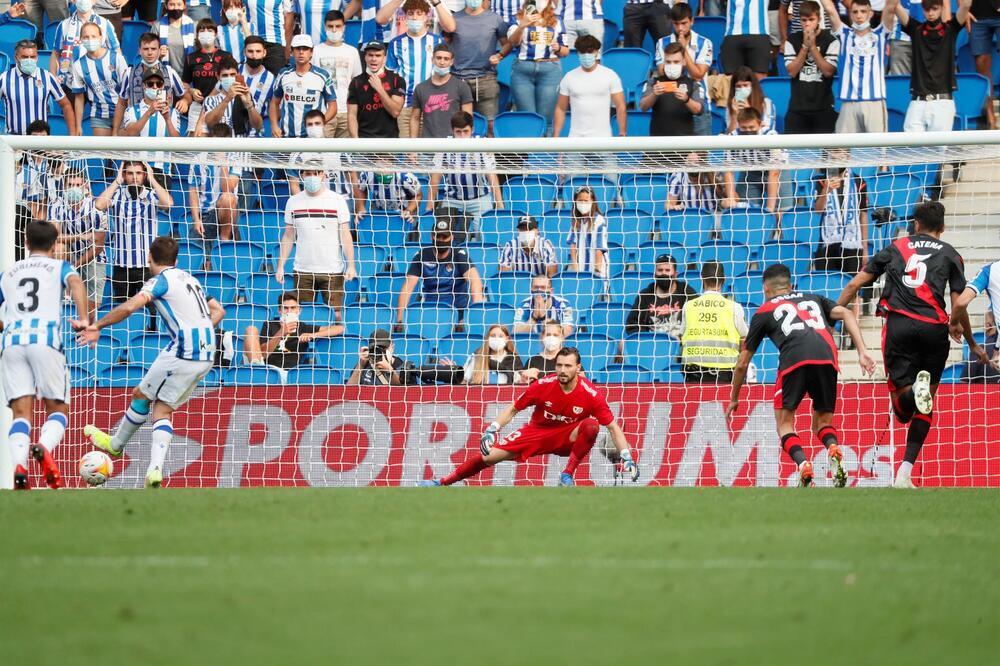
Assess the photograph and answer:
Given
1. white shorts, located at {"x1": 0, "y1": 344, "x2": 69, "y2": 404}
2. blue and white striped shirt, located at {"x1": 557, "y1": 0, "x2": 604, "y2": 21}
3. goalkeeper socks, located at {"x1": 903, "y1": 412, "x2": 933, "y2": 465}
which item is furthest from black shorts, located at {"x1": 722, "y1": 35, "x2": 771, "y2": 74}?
white shorts, located at {"x1": 0, "y1": 344, "x2": 69, "y2": 404}

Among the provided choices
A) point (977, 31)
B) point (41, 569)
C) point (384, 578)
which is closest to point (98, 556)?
point (41, 569)

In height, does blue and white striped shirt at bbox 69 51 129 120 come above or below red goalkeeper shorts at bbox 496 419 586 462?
above

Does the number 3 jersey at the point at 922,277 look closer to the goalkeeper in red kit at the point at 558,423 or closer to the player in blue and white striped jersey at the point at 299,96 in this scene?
the goalkeeper in red kit at the point at 558,423

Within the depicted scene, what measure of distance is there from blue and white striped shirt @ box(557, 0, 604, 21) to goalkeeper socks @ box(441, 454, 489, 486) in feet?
23.8

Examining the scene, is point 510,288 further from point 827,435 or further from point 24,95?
point 24,95

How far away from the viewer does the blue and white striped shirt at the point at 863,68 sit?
15289 millimetres

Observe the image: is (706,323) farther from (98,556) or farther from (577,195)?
(98,556)

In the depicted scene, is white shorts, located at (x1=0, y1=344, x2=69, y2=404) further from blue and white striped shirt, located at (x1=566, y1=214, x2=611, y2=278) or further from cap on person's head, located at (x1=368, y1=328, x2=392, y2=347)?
blue and white striped shirt, located at (x1=566, y1=214, x2=611, y2=278)

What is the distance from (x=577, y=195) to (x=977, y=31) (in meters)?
5.96

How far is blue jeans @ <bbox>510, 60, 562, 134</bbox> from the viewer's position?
1619 centimetres

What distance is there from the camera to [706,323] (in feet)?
41.7

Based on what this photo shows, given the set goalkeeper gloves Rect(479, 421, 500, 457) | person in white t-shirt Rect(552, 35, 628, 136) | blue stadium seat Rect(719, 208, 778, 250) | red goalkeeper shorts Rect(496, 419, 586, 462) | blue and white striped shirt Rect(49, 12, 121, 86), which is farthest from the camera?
blue and white striped shirt Rect(49, 12, 121, 86)

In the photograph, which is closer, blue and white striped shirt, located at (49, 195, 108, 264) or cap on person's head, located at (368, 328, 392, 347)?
blue and white striped shirt, located at (49, 195, 108, 264)

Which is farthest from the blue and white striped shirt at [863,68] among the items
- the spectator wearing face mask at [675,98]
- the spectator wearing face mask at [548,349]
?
the spectator wearing face mask at [548,349]
